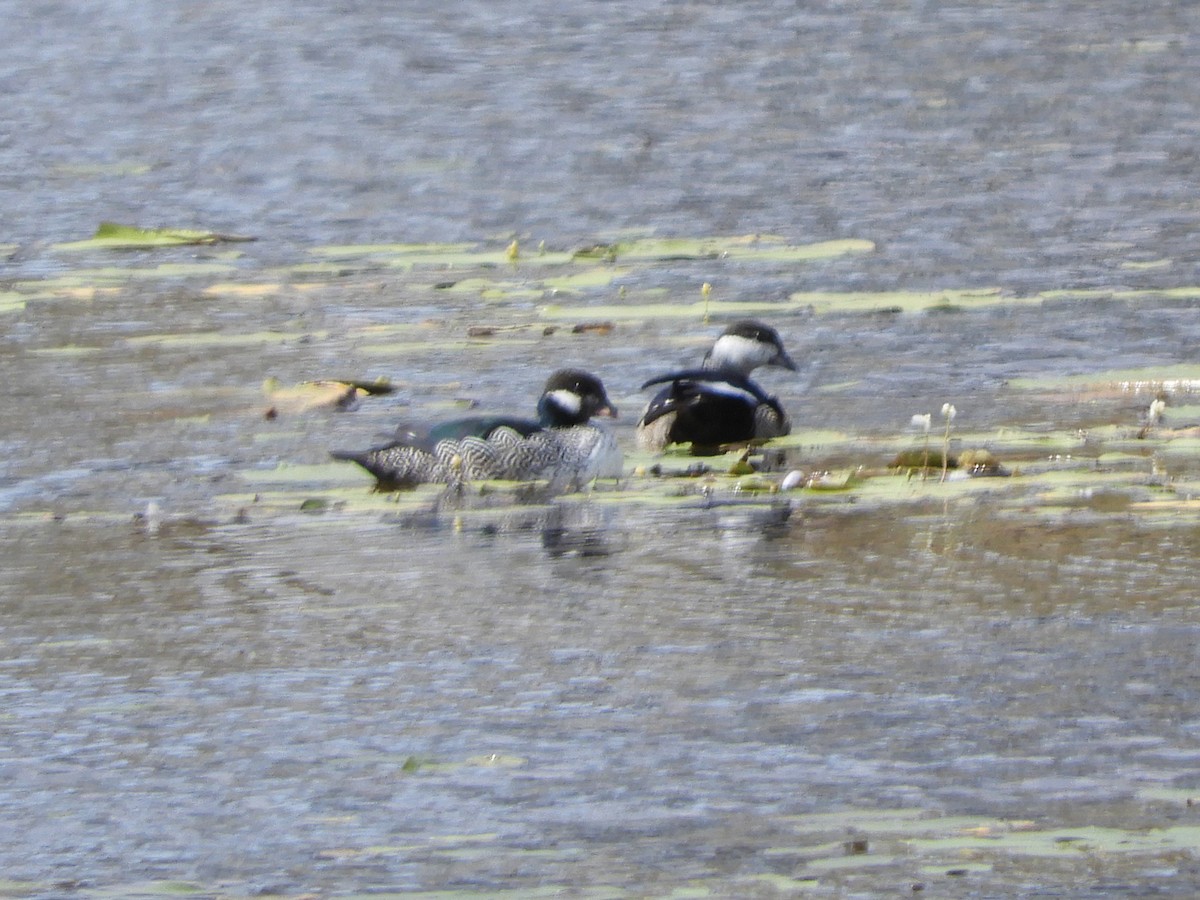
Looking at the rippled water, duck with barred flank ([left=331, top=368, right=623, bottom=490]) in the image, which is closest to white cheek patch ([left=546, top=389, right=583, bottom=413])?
duck with barred flank ([left=331, top=368, right=623, bottom=490])

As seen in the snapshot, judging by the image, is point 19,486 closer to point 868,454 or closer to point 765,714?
point 868,454

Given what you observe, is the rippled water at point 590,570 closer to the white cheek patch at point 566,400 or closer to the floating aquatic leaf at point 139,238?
the floating aquatic leaf at point 139,238

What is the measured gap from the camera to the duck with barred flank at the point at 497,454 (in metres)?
9.10

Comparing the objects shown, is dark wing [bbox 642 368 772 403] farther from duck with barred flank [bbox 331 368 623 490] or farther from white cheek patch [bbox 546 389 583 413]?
duck with barred flank [bbox 331 368 623 490]

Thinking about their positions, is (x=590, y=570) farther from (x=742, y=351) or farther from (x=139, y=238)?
(x=139, y=238)

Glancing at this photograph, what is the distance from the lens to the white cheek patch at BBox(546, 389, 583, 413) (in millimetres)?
9578

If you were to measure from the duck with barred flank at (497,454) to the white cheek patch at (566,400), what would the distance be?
122mm

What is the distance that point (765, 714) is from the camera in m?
6.01

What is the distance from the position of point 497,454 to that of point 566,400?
1.51 feet

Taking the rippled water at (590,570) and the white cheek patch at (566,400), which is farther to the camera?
the white cheek patch at (566,400)

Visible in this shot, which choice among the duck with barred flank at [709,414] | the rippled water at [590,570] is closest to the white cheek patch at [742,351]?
the rippled water at [590,570]

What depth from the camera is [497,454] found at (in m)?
9.28

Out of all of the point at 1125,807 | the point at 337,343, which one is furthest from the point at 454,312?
the point at 1125,807

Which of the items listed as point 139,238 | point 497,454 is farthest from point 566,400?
point 139,238
